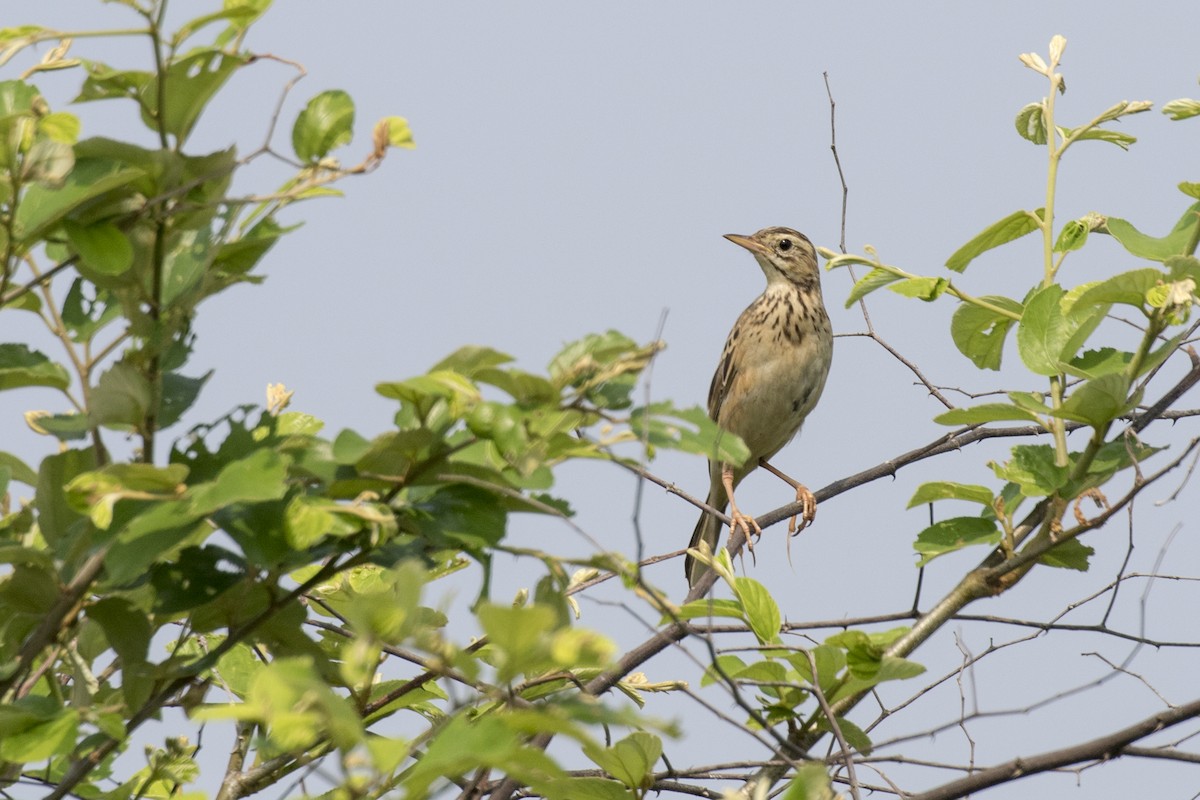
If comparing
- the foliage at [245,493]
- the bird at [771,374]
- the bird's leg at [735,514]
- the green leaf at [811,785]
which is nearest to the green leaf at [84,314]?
the foliage at [245,493]

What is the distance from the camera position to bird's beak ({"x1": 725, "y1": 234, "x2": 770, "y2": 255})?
9125 millimetres

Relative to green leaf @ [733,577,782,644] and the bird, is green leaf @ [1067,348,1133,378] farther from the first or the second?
the bird

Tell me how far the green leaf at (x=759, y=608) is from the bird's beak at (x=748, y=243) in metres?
6.35

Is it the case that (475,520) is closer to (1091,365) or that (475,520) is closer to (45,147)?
(45,147)

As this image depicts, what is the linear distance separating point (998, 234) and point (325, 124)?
78.8 inches

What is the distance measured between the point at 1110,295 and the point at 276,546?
5.85 ft

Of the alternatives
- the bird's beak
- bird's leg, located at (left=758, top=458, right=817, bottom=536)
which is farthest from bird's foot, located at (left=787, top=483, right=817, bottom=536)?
the bird's beak

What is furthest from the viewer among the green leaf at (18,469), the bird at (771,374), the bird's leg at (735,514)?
the bird at (771,374)

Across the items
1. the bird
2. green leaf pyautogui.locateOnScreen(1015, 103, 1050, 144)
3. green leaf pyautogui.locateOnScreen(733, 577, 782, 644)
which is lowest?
green leaf pyautogui.locateOnScreen(733, 577, 782, 644)

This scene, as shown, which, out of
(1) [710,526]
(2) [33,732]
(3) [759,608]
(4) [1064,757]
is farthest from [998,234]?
(1) [710,526]

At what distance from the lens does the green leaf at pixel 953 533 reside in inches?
121

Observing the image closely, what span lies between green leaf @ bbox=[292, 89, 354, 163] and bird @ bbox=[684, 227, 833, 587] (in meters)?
5.95

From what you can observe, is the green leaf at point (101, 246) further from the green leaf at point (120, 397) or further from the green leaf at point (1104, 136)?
the green leaf at point (1104, 136)

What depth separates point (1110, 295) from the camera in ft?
9.29
